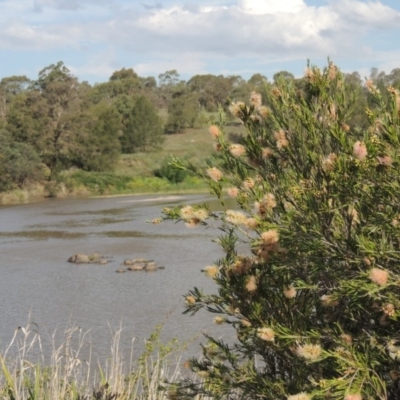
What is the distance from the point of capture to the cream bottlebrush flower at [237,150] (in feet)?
8.09

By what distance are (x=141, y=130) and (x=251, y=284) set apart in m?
51.6

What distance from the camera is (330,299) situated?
2127mm

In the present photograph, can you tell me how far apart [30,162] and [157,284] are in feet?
91.6

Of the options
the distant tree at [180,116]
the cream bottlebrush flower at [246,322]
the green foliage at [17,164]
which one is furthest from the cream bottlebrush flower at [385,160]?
the distant tree at [180,116]

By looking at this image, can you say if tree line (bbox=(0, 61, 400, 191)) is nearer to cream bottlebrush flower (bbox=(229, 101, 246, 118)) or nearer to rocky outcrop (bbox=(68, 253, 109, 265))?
rocky outcrop (bbox=(68, 253, 109, 265))

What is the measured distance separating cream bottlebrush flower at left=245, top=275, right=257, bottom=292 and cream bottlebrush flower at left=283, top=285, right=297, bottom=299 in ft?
0.32

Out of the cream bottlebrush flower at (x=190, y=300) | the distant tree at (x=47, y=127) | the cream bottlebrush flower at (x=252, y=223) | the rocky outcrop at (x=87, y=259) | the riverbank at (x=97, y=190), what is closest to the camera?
the cream bottlebrush flower at (x=252, y=223)

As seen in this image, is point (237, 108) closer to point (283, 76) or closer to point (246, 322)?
point (283, 76)

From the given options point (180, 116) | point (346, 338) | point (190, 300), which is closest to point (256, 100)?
point (190, 300)

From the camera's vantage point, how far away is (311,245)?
7.02ft

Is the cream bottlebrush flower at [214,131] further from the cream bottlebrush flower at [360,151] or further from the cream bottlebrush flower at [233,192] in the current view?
the cream bottlebrush flower at [360,151]

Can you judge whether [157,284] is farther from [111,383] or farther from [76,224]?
[76,224]

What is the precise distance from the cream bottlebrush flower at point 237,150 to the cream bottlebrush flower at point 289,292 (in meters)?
0.46

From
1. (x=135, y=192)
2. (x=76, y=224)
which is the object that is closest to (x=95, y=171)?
(x=135, y=192)
